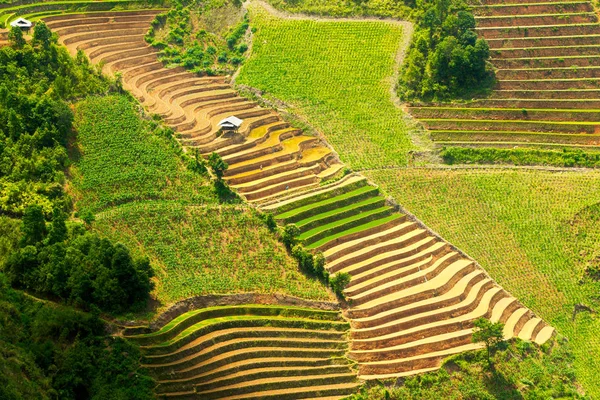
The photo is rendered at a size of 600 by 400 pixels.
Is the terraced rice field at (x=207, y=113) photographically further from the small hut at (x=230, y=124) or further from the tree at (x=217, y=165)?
the tree at (x=217, y=165)

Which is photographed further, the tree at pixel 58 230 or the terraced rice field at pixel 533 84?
the terraced rice field at pixel 533 84

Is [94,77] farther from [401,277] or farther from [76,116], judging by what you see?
[401,277]

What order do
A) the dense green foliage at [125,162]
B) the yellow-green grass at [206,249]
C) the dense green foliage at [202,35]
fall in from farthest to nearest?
the dense green foliage at [202,35] → the dense green foliage at [125,162] → the yellow-green grass at [206,249]

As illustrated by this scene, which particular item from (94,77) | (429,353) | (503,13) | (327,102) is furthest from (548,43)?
(94,77)

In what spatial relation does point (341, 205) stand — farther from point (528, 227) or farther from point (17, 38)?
point (17, 38)

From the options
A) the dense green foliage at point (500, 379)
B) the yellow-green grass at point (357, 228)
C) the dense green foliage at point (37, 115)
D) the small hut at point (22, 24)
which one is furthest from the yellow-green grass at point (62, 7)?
the dense green foliage at point (500, 379)

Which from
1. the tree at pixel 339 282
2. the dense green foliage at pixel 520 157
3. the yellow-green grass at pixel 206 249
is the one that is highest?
the dense green foliage at pixel 520 157
